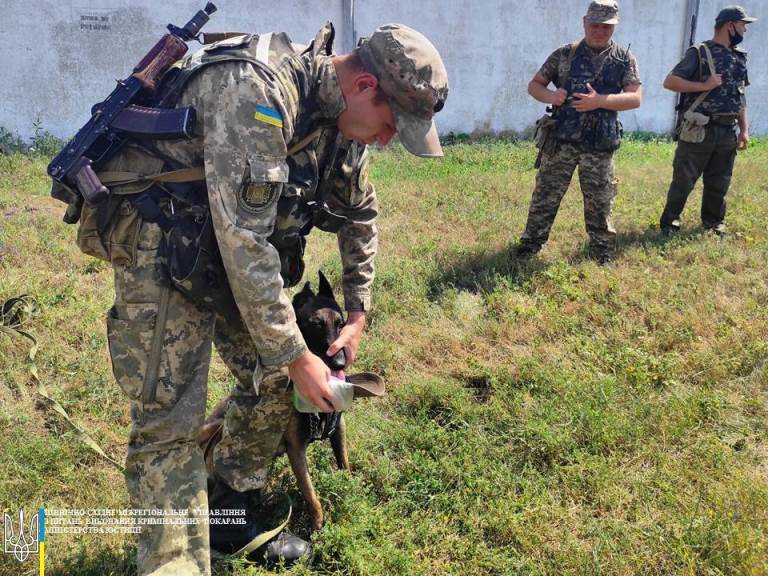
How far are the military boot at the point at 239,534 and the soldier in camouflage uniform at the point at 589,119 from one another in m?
3.72

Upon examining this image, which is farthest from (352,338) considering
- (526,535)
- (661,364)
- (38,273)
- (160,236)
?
(38,273)

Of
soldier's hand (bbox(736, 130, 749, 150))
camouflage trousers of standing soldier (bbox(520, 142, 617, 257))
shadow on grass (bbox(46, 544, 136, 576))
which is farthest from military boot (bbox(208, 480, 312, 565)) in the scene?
soldier's hand (bbox(736, 130, 749, 150))

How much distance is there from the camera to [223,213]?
1.76 m

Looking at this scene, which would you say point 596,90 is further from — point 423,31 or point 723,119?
point 423,31

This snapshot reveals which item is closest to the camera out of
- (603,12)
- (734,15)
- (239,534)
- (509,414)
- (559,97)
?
(239,534)

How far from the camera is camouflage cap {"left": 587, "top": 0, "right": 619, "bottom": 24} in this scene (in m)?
4.80

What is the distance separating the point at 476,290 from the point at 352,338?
2.50m

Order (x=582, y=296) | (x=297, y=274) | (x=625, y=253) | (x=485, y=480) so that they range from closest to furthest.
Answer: (x=297, y=274) < (x=485, y=480) < (x=582, y=296) < (x=625, y=253)

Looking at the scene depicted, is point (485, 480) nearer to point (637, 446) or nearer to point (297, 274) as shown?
point (637, 446)

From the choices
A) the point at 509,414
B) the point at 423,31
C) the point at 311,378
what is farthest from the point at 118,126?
the point at 423,31

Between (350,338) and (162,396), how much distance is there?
2.61 feet

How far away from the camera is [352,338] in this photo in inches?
101

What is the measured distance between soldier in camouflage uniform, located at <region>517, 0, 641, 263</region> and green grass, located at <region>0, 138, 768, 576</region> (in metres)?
0.42

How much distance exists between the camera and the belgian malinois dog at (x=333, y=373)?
2556 millimetres
